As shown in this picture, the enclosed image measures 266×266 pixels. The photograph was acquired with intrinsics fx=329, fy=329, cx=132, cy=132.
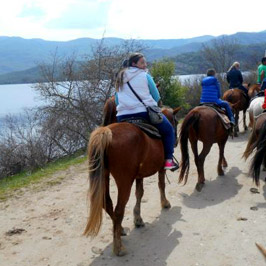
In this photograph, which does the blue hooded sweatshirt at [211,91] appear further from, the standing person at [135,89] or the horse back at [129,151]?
the horse back at [129,151]

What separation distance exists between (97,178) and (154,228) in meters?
1.67

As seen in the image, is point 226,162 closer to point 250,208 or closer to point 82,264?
point 250,208

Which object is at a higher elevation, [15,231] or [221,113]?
[221,113]

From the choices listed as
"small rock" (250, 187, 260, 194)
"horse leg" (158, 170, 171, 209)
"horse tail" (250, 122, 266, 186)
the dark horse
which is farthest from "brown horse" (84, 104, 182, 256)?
the dark horse

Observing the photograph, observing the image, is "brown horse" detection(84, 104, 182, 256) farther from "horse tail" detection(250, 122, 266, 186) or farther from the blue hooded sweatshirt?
the blue hooded sweatshirt

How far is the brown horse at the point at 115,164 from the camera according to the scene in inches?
162

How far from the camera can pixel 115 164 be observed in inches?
168

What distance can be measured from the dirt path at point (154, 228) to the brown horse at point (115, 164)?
0.50 metres

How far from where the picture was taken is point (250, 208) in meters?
5.74

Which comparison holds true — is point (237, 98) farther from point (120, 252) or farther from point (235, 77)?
point (120, 252)

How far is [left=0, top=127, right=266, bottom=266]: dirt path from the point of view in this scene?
4.37 m

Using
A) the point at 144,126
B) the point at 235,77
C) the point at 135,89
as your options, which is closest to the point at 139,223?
the point at 144,126

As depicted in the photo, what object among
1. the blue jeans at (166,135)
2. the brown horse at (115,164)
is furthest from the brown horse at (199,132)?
the brown horse at (115,164)

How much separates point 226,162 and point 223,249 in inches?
162
